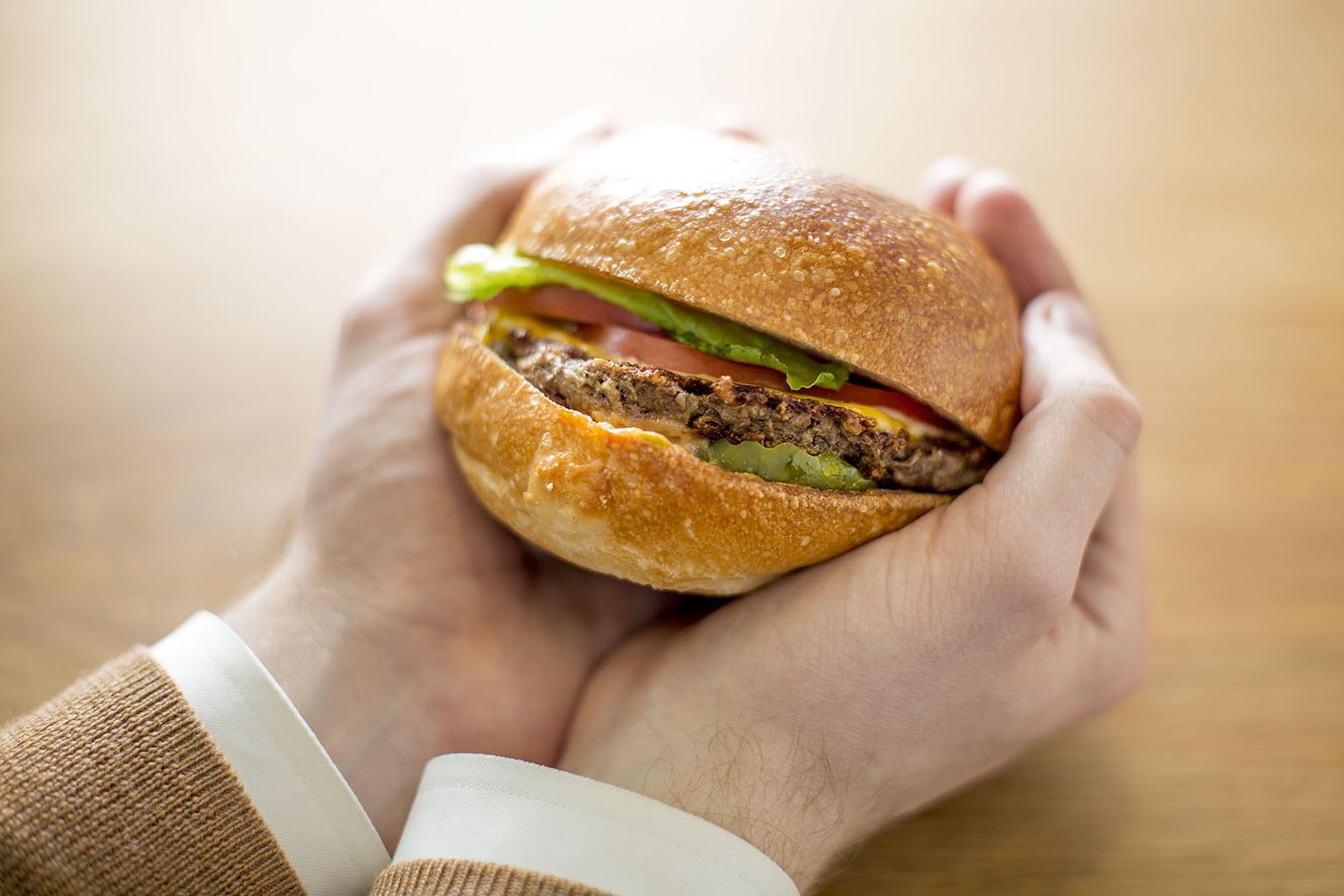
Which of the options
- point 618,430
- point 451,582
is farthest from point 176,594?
point 618,430

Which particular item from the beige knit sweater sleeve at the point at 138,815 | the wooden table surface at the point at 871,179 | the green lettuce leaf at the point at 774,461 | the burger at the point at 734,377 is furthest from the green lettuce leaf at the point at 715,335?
the wooden table surface at the point at 871,179

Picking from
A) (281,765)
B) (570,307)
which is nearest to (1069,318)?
(570,307)

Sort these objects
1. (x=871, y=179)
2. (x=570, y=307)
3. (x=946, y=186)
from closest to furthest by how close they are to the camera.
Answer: (x=570, y=307) < (x=946, y=186) < (x=871, y=179)

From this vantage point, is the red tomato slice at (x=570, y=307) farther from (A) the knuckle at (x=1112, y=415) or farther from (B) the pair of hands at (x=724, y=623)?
(A) the knuckle at (x=1112, y=415)

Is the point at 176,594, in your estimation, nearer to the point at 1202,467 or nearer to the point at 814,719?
the point at 814,719

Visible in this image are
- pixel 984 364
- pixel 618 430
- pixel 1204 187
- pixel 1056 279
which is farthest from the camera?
pixel 1204 187

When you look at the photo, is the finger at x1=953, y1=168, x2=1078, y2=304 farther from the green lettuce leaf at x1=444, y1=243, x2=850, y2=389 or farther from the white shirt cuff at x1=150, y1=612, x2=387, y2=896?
the white shirt cuff at x1=150, y1=612, x2=387, y2=896

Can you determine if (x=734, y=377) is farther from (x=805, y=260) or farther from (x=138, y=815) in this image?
(x=138, y=815)
